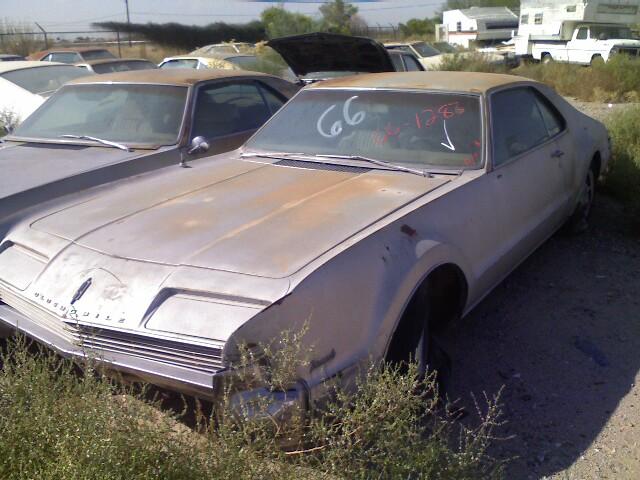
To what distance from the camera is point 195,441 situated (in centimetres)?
224

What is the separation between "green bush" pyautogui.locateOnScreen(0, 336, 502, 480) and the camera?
2.02 m

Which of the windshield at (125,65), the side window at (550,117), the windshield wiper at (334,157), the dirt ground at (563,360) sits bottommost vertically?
the dirt ground at (563,360)

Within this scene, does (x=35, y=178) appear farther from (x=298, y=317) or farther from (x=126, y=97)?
(x=298, y=317)

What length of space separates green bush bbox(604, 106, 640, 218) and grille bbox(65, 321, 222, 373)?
4.26 m

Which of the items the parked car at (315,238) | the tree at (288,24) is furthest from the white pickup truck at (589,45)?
the parked car at (315,238)

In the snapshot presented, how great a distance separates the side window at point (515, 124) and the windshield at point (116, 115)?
2428 mm

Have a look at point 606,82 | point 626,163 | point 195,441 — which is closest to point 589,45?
point 606,82

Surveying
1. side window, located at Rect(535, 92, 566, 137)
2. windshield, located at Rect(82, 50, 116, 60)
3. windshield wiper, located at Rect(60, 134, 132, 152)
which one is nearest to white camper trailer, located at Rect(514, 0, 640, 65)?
windshield, located at Rect(82, 50, 116, 60)

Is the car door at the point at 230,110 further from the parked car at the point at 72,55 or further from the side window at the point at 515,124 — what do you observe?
the parked car at the point at 72,55

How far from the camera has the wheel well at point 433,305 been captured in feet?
9.31

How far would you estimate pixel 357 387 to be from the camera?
2482 mm

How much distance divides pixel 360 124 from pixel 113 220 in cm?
167

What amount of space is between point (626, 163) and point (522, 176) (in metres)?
→ 2.92

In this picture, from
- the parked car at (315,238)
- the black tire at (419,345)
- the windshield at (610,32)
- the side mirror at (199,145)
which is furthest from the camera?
the windshield at (610,32)
